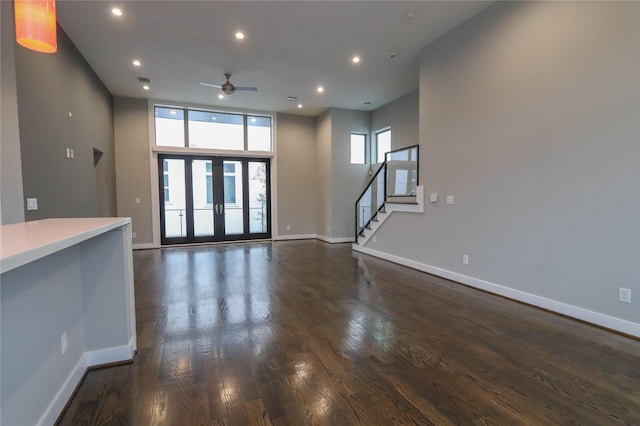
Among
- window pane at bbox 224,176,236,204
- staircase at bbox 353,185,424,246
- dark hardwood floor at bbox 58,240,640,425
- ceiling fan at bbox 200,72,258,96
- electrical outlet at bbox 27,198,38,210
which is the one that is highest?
ceiling fan at bbox 200,72,258,96

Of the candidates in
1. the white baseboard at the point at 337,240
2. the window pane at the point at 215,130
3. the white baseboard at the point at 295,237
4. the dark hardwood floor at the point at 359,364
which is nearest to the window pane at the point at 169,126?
the window pane at the point at 215,130

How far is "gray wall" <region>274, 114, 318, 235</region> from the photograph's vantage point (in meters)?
8.48

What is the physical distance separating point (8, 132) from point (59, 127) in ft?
3.77

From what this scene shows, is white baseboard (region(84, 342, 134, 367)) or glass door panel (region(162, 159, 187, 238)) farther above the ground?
glass door panel (region(162, 159, 187, 238))

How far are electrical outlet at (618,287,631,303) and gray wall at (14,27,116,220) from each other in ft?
19.7

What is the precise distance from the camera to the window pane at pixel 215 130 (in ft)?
25.1

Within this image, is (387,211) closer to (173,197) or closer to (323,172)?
(323,172)

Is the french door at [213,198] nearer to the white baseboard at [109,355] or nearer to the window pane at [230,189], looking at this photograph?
the window pane at [230,189]

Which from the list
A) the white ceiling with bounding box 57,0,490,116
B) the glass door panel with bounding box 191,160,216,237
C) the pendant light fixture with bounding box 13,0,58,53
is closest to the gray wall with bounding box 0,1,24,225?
the white ceiling with bounding box 57,0,490,116

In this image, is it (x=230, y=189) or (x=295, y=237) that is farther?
(x=295, y=237)

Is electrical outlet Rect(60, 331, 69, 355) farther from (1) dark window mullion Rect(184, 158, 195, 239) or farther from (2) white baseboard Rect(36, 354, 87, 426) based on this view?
(1) dark window mullion Rect(184, 158, 195, 239)

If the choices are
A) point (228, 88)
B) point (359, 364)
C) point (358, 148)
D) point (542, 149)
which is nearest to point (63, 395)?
point (359, 364)

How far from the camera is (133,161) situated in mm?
7121

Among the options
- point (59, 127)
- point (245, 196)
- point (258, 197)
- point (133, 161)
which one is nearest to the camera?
point (59, 127)
